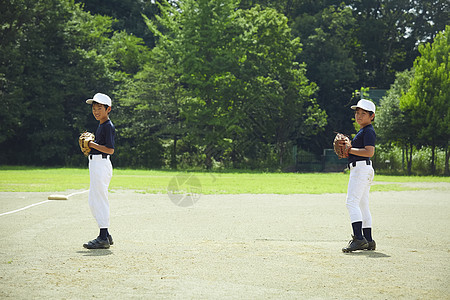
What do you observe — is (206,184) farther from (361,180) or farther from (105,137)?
(361,180)

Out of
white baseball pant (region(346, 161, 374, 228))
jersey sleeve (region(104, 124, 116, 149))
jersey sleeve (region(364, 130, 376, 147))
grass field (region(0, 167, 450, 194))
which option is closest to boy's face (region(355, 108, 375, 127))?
jersey sleeve (region(364, 130, 376, 147))

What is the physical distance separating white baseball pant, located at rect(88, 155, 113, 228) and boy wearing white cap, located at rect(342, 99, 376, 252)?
3.71m

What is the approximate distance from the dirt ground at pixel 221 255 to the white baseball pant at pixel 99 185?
52cm

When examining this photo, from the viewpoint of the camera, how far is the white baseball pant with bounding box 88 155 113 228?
8.21 m

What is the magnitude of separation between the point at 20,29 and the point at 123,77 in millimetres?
8522

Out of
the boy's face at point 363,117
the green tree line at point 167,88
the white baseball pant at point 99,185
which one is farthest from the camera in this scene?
the green tree line at point 167,88

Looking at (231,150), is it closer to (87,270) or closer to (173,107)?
(173,107)

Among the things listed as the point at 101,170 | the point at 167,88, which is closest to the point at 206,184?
the point at 101,170

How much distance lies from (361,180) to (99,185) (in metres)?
4.03

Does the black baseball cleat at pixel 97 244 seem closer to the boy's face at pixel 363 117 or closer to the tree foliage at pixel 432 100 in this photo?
the boy's face at pixel 363 117

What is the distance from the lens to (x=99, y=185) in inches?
324

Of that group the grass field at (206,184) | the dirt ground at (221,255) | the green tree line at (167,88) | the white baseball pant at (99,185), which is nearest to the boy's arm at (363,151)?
the dirt ground at (221,255)

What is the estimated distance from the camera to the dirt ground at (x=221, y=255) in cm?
569

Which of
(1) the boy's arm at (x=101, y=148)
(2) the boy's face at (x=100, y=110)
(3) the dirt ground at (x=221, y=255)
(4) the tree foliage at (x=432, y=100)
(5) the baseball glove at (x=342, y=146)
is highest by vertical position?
(4) the tree foliage at (x=432, y=100)
